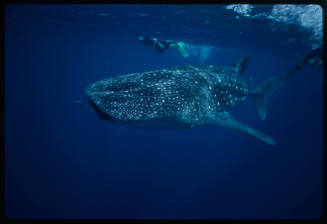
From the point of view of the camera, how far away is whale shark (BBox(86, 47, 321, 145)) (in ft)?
14.3

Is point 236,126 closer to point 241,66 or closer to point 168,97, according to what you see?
point 168,97

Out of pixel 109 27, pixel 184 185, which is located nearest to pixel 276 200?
pixel 184 185

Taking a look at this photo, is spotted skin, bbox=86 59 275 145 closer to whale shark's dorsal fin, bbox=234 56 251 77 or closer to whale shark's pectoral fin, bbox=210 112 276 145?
whale shark's pectoral fin, bbox=210 112 276 145

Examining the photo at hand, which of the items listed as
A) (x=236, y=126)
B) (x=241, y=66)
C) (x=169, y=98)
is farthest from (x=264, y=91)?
(x=169, y=98)

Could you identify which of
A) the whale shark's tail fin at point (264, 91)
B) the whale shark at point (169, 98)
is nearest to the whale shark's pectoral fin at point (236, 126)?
the whale shark at point (169, 98)

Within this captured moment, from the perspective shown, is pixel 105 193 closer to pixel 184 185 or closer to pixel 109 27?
pixel 184 185

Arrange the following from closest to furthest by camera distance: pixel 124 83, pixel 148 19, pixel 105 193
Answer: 1. pixel 124 83
2. pixel 105 193
3. pixel 148 19

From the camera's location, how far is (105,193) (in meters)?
18.5

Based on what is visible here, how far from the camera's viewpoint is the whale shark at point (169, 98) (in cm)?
435

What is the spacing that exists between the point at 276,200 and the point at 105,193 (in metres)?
13.7

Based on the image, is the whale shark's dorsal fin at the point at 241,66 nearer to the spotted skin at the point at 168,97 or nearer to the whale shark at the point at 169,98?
the whale shark at the point at 169,98

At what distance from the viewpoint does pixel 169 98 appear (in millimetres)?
5023

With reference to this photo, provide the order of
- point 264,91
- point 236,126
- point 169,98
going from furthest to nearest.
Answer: point 264,91, point 236,126, point 169,98

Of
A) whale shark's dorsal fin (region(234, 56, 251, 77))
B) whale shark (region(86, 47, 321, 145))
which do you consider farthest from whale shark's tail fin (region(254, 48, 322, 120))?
whale shark (region(86, 47, 321, 145))
